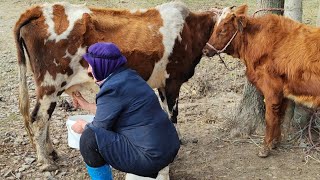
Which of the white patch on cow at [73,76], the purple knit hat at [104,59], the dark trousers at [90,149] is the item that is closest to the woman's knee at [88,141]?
the dark trousers at [90,149]

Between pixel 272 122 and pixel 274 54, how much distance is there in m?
0.80

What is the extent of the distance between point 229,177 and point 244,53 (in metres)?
1.53

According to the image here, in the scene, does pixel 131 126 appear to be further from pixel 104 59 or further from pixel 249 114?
pixel 249 114

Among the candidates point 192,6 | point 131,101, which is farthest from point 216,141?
point 192,6

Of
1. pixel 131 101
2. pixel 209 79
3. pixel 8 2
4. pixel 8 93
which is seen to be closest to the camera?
pixel 131 101

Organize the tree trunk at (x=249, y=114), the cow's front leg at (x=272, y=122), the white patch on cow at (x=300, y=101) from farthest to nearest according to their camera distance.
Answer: the tree trunk at (x=249, y=114) < the cow's front leg at (x=272, y=122) < the white patch on cow at (x=300, y=101)

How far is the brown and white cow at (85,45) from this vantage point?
203 inches

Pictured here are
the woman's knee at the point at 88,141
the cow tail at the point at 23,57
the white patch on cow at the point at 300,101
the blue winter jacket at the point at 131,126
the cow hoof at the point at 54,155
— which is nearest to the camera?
the blue winter jacket at the point at 131,126

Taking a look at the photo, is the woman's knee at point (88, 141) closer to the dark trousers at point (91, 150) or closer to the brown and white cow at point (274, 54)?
the dark trousers at point (91, 150)

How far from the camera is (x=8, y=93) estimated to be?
761 centimetres

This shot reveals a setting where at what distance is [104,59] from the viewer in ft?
12.6

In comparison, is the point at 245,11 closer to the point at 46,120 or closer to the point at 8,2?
the point at 46,120

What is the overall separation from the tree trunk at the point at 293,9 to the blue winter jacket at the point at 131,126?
2.49m

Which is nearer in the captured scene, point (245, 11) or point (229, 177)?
point (229, 177)
